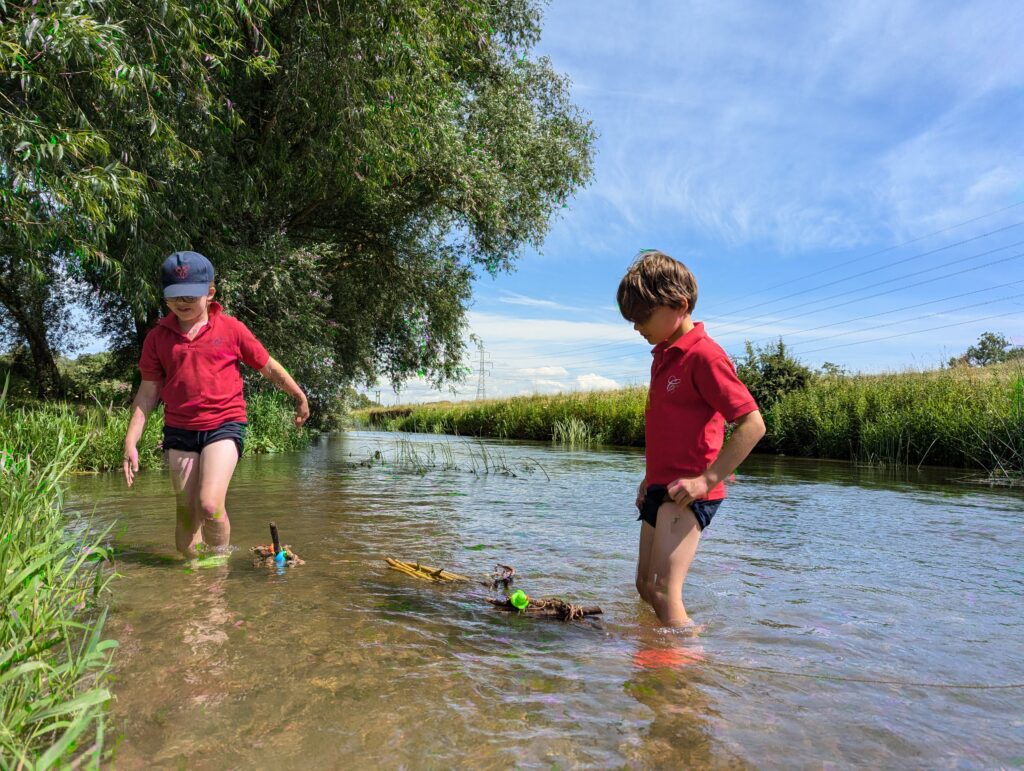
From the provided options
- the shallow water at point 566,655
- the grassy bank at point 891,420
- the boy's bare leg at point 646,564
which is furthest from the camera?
the grassy bank at point 891,420

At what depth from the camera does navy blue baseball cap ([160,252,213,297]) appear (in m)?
4.07

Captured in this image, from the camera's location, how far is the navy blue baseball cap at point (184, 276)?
407cm

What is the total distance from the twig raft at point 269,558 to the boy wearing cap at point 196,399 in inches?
10.2

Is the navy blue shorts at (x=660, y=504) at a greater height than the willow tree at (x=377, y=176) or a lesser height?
lesser

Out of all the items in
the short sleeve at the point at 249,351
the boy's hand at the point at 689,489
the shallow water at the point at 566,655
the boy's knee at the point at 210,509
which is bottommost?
the shallow water at the point at 566,655

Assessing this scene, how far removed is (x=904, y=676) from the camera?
2721 mm

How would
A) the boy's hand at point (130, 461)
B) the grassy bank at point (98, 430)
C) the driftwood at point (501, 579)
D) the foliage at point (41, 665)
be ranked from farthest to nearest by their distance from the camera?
the grassy bank at point (98, 430), the boy's hand at point (130, 461), the driftwood at point (501, 579), the foliage at point (41, 665)

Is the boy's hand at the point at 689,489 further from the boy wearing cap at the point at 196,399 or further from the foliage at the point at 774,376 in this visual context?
the foliage at the point at 774,376

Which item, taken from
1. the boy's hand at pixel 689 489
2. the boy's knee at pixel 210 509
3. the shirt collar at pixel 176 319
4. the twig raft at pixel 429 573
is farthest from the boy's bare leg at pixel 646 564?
the shirt collar at pixel 176 319

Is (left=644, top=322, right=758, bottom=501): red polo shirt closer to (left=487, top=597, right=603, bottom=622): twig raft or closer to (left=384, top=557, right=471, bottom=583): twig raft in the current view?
(left=487, top=597, right=603, bottom=622): twig raft

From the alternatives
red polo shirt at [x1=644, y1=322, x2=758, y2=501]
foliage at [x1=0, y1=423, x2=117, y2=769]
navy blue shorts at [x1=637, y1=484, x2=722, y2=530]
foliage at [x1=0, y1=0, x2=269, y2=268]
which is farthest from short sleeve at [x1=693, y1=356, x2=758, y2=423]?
foliage at [x1=0, y1=0, x2=269, y2=268]

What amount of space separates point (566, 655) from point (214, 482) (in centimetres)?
259

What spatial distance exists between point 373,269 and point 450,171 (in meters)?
3.99

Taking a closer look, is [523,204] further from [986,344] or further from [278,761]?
[986,344]
